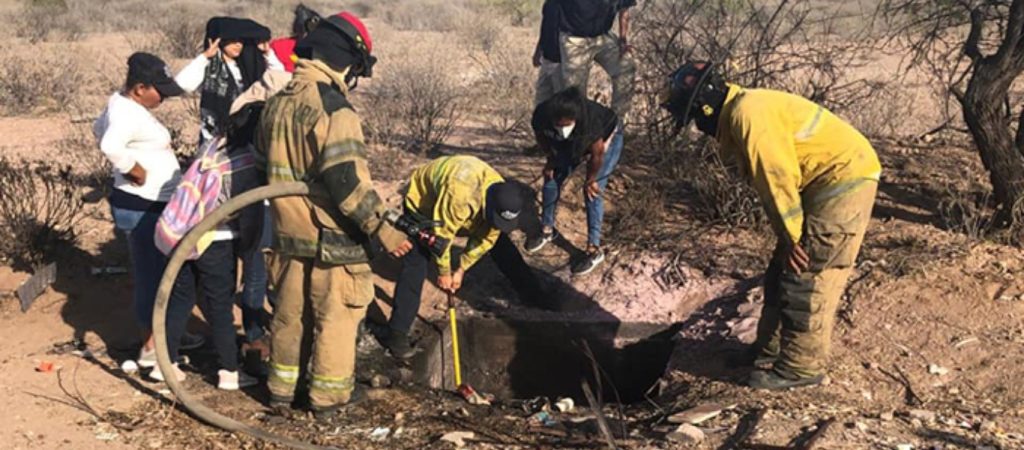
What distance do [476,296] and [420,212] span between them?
1.58m

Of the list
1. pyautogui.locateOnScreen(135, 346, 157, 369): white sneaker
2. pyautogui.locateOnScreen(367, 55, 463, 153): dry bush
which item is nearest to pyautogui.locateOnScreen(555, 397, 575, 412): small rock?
pyautogui.locateOnScreen(135, 346, 157, 369): white sneaker

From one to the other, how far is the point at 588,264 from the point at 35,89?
27.8ft

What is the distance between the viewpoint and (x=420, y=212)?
541 cm

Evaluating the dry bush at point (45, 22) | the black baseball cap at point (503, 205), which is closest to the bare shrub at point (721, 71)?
the black baseball cap at point (503, 205)

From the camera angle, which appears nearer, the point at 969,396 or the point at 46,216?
the point at 969,396

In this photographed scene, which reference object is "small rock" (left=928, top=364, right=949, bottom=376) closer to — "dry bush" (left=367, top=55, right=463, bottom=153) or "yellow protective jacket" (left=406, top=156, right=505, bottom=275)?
"yellow protective jacket" (left=406, top=156, right=505, bottom=275)

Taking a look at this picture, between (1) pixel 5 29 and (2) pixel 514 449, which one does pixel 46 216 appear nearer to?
(2) pixel 514 449

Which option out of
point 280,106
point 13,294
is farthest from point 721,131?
point 13,294

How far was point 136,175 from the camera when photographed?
493 centimetres

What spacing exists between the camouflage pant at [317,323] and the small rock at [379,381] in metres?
0.63

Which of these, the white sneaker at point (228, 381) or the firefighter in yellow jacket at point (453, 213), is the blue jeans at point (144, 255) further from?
the firefighter in yellow jacket at point (453, 213)

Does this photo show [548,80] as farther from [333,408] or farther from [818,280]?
[333,408]

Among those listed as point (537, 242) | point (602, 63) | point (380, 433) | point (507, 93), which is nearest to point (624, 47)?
point (602, 63)

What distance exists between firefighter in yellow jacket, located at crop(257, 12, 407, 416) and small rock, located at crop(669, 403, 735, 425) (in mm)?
1549
